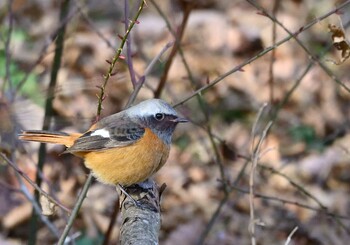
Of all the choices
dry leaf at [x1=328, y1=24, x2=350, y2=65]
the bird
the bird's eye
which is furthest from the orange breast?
dry leaf at [x1=328, y1=24, x2=350, y2=65]

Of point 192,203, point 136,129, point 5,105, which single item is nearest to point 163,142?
point 136,129

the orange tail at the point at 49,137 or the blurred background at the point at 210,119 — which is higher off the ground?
the blurred background at the point at 210,119

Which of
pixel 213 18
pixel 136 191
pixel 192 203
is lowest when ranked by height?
pixel 136 191

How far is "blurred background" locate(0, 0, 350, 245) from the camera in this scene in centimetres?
699

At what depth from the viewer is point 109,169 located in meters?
4.70

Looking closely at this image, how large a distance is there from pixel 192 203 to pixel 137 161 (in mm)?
3416

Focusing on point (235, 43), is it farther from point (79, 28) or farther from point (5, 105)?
point (5, 105)

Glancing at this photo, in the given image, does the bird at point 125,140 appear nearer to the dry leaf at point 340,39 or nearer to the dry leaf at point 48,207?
the dry leaf at point 48,207

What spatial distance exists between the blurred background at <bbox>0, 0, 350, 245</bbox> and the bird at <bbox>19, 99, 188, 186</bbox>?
0.56 m

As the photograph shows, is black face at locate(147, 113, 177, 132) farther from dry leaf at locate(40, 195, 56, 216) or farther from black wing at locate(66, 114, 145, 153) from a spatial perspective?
dry leaf at locate(40, 195, 56, 216)

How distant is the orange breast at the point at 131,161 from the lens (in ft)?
15.0

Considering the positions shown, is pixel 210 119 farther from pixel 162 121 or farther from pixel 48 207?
pixel 48 207

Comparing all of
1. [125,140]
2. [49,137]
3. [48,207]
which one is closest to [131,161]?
[125,140]

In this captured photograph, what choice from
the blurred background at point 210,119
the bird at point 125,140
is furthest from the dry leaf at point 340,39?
the blurred background at point 210,119
